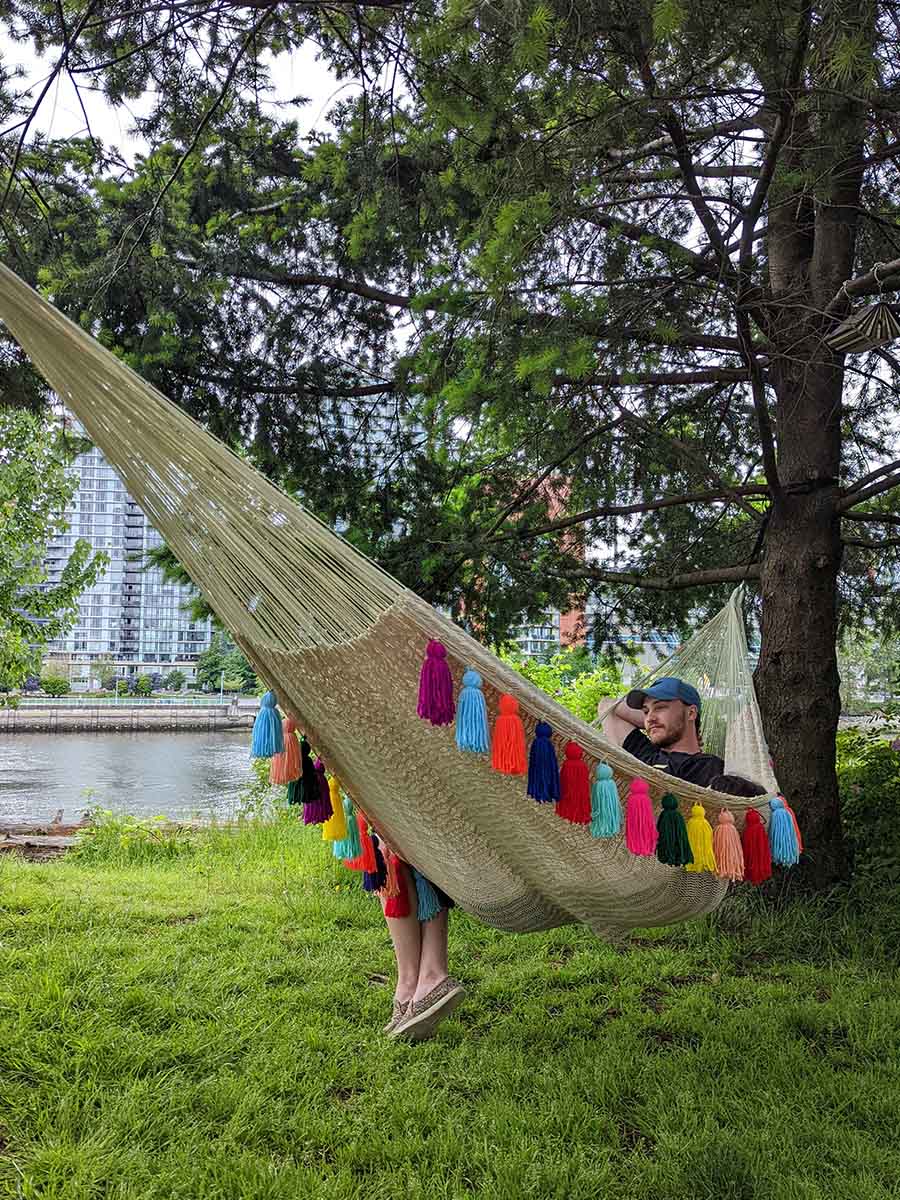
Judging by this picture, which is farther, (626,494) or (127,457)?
(626,494)

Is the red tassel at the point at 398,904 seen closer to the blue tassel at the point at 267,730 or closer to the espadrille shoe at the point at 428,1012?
the espadrille shoe at the point at 428,1012

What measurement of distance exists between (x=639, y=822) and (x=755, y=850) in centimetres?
31

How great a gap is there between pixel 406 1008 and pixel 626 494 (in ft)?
7.75

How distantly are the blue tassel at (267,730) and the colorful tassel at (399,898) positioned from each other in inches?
15.9

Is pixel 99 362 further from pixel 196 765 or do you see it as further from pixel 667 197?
pixel 196 765

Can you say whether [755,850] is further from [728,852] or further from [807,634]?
[807,634]

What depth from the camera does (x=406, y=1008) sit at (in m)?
1.85

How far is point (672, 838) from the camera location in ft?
5.26

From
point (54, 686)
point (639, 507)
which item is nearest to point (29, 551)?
point (639, 507)

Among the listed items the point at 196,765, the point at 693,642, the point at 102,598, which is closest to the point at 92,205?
the point at 693,642

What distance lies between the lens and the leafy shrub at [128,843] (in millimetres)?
4023

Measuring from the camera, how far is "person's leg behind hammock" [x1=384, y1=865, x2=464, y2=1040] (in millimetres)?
1815

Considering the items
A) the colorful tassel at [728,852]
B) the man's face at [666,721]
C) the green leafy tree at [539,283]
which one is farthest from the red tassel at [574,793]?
the green leafy tree at [539,283]

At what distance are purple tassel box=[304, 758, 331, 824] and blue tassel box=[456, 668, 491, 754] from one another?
1.53 ft
